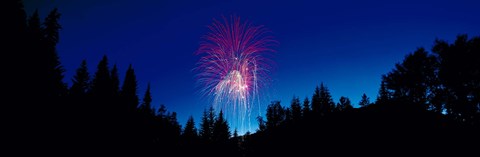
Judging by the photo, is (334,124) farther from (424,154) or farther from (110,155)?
(110,155)

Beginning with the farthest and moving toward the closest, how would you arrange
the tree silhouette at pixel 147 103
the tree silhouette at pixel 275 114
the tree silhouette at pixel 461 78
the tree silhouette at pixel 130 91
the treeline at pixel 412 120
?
the tree silhouette at pixel 275 114 < the tree silhouette at pixel 147 103 < the tree silhouette at pixel 130 91 < the tree silhouette at pixel 461 78 < the treeline at pixel 412 120

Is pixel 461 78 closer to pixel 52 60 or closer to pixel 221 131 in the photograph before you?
pixel 52 60

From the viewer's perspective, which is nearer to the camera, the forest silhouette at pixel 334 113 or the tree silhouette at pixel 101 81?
the forest silhouette at pixel 334 113

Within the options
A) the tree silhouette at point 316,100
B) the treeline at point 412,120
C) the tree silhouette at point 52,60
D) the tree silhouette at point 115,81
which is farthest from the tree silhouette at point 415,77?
the tree silhouette at point 115,81

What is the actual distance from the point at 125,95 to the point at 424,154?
45.7 meters

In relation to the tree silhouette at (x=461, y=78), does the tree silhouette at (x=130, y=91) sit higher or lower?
higher

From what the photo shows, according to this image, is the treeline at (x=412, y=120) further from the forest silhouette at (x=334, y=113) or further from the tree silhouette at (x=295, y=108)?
the tree silhouette at (x=295, y=108)

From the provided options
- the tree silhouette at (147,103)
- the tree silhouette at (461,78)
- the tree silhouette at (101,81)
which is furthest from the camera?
the tree silhouette at (147,103)

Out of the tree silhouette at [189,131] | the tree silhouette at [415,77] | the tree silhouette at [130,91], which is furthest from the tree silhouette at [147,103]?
the tree silhouette at [415,77]

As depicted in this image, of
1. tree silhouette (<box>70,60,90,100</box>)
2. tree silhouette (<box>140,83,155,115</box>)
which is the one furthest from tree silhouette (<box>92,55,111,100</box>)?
tree silhouette (<box>140,83,155,115</box>)

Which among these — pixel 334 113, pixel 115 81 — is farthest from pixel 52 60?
pixel 334 113

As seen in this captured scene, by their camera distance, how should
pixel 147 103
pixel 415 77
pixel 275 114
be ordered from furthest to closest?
pixel 275 114 → pixel 147 103 → pixel 415 77

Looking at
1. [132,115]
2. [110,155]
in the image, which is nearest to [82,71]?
[132,115]

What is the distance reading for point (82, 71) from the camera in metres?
40.6
